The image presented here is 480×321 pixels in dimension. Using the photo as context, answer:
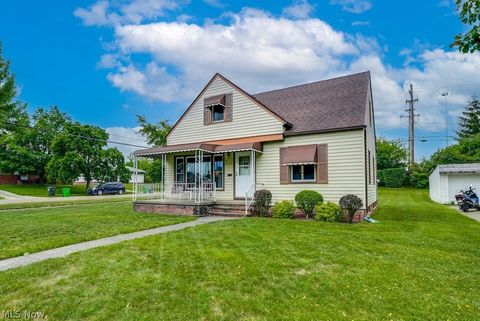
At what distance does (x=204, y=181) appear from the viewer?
50.1 ft

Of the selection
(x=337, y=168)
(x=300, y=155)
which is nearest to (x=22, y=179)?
(x=300, y=155)

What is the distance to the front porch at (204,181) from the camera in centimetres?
1309

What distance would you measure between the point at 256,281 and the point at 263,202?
25.1ft

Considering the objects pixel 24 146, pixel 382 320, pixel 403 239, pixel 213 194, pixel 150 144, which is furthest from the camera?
pixel 24 146

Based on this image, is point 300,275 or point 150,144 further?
point 150,144

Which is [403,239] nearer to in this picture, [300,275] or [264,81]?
[300,275]

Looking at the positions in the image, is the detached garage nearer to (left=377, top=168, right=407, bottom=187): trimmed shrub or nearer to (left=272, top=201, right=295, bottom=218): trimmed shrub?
(left=272, top=201, right=295, bottom=218): trimmed shrub

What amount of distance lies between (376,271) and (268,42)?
15.7 metres

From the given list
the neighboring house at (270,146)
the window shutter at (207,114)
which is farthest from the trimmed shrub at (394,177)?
the window shutter at (207,114)

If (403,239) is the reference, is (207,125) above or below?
above

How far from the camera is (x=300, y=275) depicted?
4.82 m

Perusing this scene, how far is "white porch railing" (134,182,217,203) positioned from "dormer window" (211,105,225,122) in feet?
11.2

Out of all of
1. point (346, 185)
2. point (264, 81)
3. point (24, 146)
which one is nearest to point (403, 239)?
point (346, 185)

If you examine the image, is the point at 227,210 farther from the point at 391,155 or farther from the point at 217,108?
the point at 391,155
